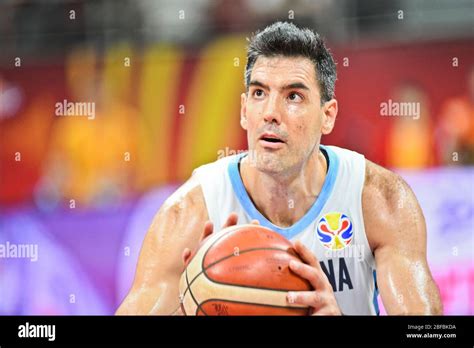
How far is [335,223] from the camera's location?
139 inches

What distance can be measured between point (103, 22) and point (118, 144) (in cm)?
91

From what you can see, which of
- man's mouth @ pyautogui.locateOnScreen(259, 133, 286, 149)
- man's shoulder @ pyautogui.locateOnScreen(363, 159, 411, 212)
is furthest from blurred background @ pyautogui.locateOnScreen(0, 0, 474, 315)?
man's mouth @ pyautogui.locateOnScreen(259, 133, 286, 149)

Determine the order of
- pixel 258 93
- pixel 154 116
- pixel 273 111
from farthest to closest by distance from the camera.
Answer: pixel 154 116 → pixel 258 93 → pixel 273 111

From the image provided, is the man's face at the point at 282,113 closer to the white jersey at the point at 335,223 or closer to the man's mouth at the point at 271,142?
the man's mouth at the point at 271,142

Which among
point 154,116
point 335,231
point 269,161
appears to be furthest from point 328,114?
point 154,116

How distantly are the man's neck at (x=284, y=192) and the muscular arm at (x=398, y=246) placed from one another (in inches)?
11.2

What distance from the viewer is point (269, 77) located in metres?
3.47

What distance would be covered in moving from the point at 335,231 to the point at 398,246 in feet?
1.03

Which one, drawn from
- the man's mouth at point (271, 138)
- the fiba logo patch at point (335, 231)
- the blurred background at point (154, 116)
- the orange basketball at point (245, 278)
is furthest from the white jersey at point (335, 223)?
the blurred background at point (154, 116)

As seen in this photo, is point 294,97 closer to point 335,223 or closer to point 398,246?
point 335,223

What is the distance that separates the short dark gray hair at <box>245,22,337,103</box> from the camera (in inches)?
139

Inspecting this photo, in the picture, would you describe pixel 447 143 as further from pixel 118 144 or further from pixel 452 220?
pixel 118 144

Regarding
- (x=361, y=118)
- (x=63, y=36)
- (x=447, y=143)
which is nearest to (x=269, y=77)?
(x=361, y=118)

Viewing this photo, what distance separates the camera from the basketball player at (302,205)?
3396 millimetres
